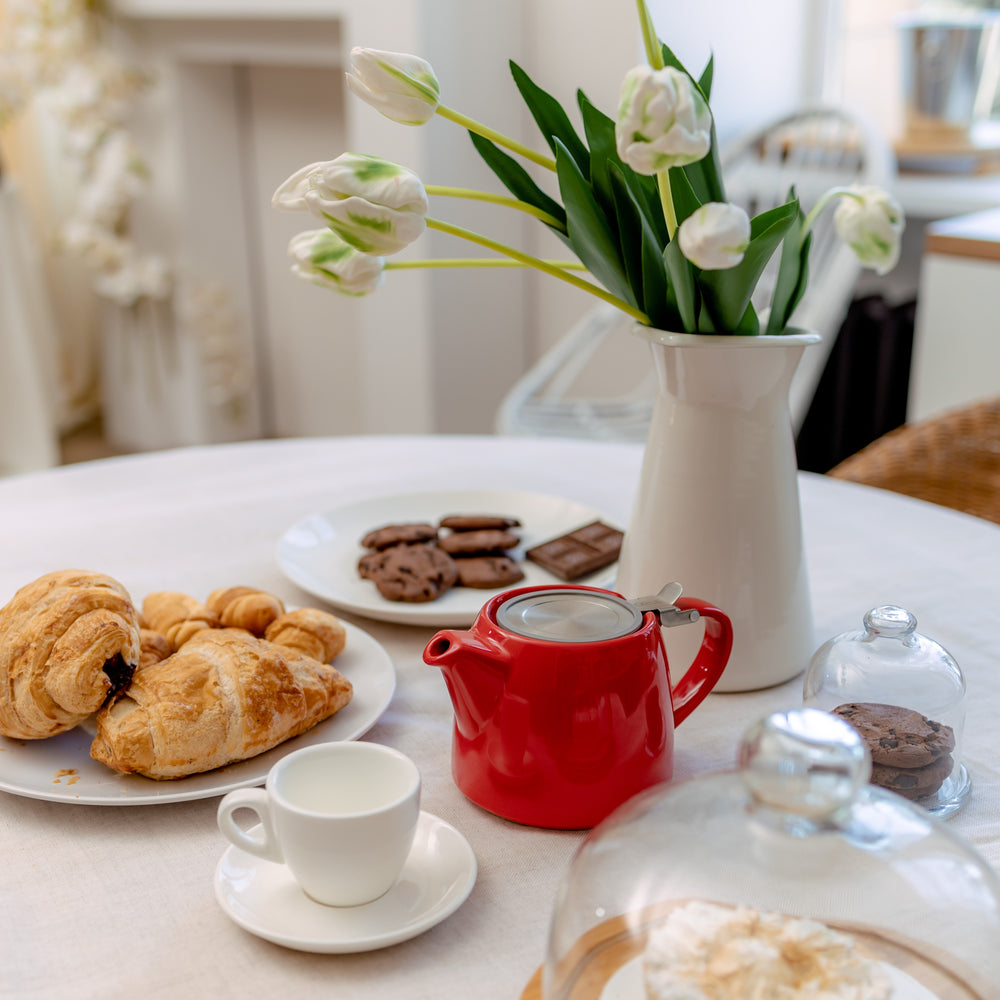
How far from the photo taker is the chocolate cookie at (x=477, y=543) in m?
0.90

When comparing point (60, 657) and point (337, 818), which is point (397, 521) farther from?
point (337, 818)

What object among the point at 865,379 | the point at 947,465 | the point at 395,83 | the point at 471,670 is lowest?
the point at 865,379

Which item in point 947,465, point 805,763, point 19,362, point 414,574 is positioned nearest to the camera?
point 805,763

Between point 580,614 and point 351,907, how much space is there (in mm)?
183

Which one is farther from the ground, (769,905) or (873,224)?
(873,224)

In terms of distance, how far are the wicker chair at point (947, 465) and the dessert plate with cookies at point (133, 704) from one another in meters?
0.89

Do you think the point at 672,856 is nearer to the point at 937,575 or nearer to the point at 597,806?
the point at 597,806

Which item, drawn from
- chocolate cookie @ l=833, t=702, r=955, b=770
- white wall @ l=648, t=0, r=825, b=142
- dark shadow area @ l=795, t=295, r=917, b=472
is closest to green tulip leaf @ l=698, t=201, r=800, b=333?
chocolate cookie @ l=833, t=702, r=955, b=770

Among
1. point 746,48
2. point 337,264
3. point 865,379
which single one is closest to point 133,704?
point 337,264

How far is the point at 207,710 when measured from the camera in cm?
60

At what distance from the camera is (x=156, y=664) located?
639 millimetres

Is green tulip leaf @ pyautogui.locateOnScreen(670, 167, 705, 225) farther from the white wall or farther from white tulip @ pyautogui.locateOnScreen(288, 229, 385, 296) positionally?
the white wall

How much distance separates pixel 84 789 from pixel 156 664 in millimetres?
77

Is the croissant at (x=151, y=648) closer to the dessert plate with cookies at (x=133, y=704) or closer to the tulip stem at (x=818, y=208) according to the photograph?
the dessert plate with cookies at (x=133, y=704)
